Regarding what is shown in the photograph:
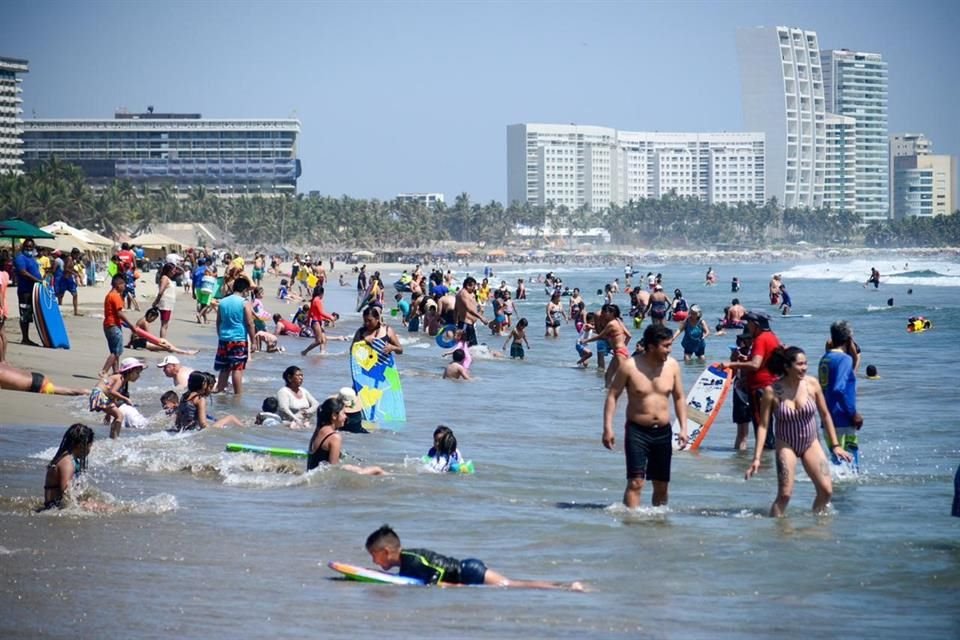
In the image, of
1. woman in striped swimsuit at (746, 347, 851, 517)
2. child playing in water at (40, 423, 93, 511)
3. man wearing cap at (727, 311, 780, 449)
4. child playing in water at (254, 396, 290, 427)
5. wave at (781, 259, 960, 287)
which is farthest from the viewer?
wave at (781, 259, 960, 287)

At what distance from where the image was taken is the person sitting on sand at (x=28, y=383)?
14266 millimetres

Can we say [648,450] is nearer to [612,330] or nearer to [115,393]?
[115,393]

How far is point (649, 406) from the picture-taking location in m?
9.03

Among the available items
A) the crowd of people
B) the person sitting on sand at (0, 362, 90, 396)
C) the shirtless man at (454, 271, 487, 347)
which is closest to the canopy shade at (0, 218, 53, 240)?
the crowd of people

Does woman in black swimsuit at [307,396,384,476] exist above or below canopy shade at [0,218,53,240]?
below

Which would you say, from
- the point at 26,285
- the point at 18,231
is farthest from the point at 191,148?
the point at 26,285

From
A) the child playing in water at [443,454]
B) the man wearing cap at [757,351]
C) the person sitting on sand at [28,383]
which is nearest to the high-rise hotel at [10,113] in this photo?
the person sitting on sand at [28,383]

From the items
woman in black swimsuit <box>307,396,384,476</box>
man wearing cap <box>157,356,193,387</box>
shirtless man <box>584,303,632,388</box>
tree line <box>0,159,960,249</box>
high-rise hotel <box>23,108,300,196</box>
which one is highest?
high-rise hotel <box>23,108,300,196</box>

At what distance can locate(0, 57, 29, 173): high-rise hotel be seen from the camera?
16962cm

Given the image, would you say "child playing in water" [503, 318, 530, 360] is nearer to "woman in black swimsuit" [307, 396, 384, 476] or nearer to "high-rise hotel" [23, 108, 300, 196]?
"woman in black swimsuit" [307, 396, 384, 476]

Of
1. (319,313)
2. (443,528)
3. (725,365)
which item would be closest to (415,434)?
(725,365)

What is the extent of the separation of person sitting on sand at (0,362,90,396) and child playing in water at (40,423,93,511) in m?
5.72

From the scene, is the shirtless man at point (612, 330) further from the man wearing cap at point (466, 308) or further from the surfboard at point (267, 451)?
the man wearing cap at point (466, 308)

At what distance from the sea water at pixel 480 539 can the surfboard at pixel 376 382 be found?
0.90 feet
